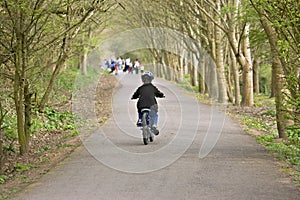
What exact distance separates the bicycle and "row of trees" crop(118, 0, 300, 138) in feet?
10.7

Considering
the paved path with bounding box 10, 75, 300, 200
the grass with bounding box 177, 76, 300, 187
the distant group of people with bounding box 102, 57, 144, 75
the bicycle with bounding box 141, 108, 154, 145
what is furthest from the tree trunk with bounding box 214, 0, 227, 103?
the distant group of people with bounding box 102, 57, 144, 75

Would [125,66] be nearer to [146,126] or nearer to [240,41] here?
[240,41]

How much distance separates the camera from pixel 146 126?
14766 mm

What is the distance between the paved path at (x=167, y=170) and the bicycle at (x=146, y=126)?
25 cm

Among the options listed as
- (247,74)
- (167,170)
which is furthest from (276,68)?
(247,74)

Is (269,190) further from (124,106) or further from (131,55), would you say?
(131,55)

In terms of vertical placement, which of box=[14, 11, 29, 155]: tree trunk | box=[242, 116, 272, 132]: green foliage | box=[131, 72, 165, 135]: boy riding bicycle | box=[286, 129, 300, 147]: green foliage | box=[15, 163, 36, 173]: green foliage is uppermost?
box=[14, 11, 29, 155]: tree trunk

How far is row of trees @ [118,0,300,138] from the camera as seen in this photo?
11.4 metres

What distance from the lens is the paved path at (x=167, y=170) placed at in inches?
356

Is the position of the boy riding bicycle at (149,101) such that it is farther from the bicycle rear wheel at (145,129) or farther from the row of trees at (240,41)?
the row of trees at (240,41)

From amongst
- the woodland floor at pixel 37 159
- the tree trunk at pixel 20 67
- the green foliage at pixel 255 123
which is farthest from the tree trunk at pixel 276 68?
the tree trunk at pixel 20 67

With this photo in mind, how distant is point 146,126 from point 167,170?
3.86 meters

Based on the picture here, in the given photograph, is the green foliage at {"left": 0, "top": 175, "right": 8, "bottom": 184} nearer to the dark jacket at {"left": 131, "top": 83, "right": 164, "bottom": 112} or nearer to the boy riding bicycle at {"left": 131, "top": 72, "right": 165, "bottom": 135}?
the boy riding bicycle at {"left": 131, "top": 72, "right": 165, "bottom": 135}

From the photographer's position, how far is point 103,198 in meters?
8.67
